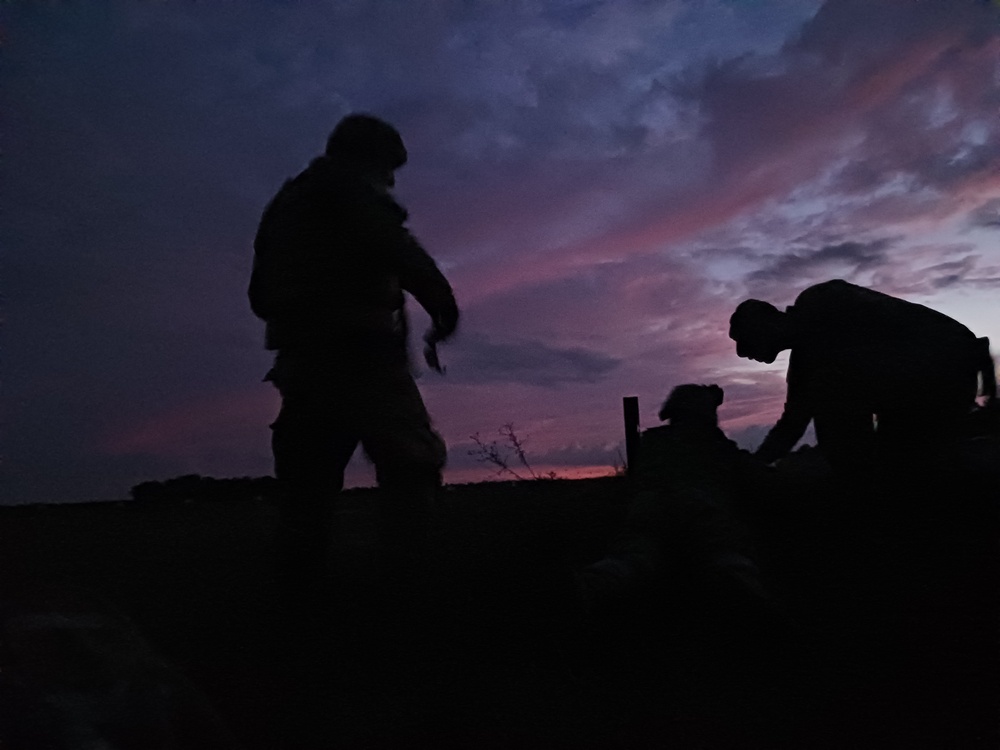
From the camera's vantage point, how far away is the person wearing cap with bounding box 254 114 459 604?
240 centimetres

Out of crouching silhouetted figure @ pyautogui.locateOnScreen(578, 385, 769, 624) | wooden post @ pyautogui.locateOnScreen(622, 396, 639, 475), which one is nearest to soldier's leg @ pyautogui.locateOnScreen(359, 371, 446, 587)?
crouching silhouetted figure @ pyautogui.locateOnScreen(578, 385, 769, 624)

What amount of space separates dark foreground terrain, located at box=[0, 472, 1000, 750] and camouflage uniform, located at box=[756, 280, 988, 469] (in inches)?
11.6

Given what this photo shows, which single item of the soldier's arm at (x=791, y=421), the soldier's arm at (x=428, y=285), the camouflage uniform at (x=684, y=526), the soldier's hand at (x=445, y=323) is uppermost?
the soldier's arm at (x=428, y=285)

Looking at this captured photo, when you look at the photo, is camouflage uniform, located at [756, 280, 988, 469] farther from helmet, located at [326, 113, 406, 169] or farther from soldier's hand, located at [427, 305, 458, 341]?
helmet, located at [326, 113, 406, 169]

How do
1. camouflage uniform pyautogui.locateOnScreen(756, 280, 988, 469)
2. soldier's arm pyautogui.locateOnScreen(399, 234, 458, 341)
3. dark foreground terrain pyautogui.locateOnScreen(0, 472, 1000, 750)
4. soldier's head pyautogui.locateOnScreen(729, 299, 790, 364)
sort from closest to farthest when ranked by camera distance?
1. dark foreground terrain pyautogui.locateOnScreen(0, 472, 1000, 750)
2. soldier's arm pyautogui.locateOnScreen(399, 234, 458, 341)
3. camouflage uniform pyautogui.locateOnScreen(756, 280, 988, 469)
4. soldier's head pyautogui.locateOnScreen(729, 299, 790, 364)

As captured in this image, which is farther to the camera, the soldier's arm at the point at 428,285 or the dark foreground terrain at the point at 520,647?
the soldier's arm at the point at 428,285

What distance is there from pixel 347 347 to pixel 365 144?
676 mm

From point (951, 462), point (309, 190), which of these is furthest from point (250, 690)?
point (951, 462)

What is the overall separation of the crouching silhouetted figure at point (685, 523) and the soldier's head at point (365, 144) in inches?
58.8

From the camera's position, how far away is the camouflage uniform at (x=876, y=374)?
12.4ft

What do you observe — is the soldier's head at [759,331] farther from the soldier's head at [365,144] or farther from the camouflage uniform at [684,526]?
the soldier's head at [365,144]

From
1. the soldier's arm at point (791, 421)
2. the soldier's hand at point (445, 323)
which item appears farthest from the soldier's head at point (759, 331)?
the soldier's hand at point (445, 323)

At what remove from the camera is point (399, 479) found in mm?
2420

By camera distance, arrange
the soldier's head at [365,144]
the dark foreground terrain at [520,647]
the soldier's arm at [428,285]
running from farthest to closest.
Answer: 1. the soldier's head at [365,144]
2. the soldier's arm at [428,285]
3. the dark foreground terrain at [520,647]
